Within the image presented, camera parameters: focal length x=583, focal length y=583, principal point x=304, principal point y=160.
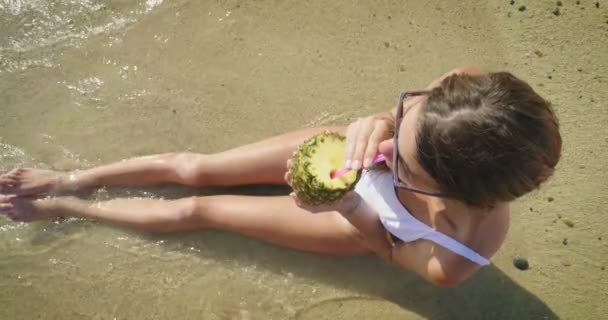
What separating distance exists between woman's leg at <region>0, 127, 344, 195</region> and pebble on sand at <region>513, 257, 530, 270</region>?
125 cm

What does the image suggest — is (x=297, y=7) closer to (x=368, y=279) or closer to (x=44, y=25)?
(x=44, y=25)

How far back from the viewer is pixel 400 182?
91.7 inches

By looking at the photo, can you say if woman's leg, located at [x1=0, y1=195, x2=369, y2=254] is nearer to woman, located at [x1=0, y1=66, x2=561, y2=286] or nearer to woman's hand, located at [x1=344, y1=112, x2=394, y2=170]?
woman, located at [x1=0, y1=66, x2=561, y2=286]

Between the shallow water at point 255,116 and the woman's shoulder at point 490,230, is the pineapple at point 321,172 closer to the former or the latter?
the woman's shoulder at point 490,230

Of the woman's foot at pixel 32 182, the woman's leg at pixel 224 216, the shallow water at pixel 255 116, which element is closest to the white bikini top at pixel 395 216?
the woman's leg at pixel 224 216

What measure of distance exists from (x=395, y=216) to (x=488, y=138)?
853 millimetres

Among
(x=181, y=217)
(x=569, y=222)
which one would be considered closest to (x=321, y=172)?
(x=181, y=217)

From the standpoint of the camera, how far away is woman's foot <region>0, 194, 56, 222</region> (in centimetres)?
331

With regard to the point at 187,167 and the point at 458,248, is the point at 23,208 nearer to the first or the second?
the point at 187,167

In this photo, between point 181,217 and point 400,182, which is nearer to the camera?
point 400,182

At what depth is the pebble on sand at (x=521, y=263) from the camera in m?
3.29

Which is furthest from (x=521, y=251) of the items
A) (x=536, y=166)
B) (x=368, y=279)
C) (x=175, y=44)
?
(x=175, y=44)

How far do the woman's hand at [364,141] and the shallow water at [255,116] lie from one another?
115 centimetres

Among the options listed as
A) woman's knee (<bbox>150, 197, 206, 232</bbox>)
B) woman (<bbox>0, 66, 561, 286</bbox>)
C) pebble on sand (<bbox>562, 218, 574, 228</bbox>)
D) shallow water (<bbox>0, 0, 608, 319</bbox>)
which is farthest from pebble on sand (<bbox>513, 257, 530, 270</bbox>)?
woman's knee (<bbox>150, 197, 206, 232</bbox>)
